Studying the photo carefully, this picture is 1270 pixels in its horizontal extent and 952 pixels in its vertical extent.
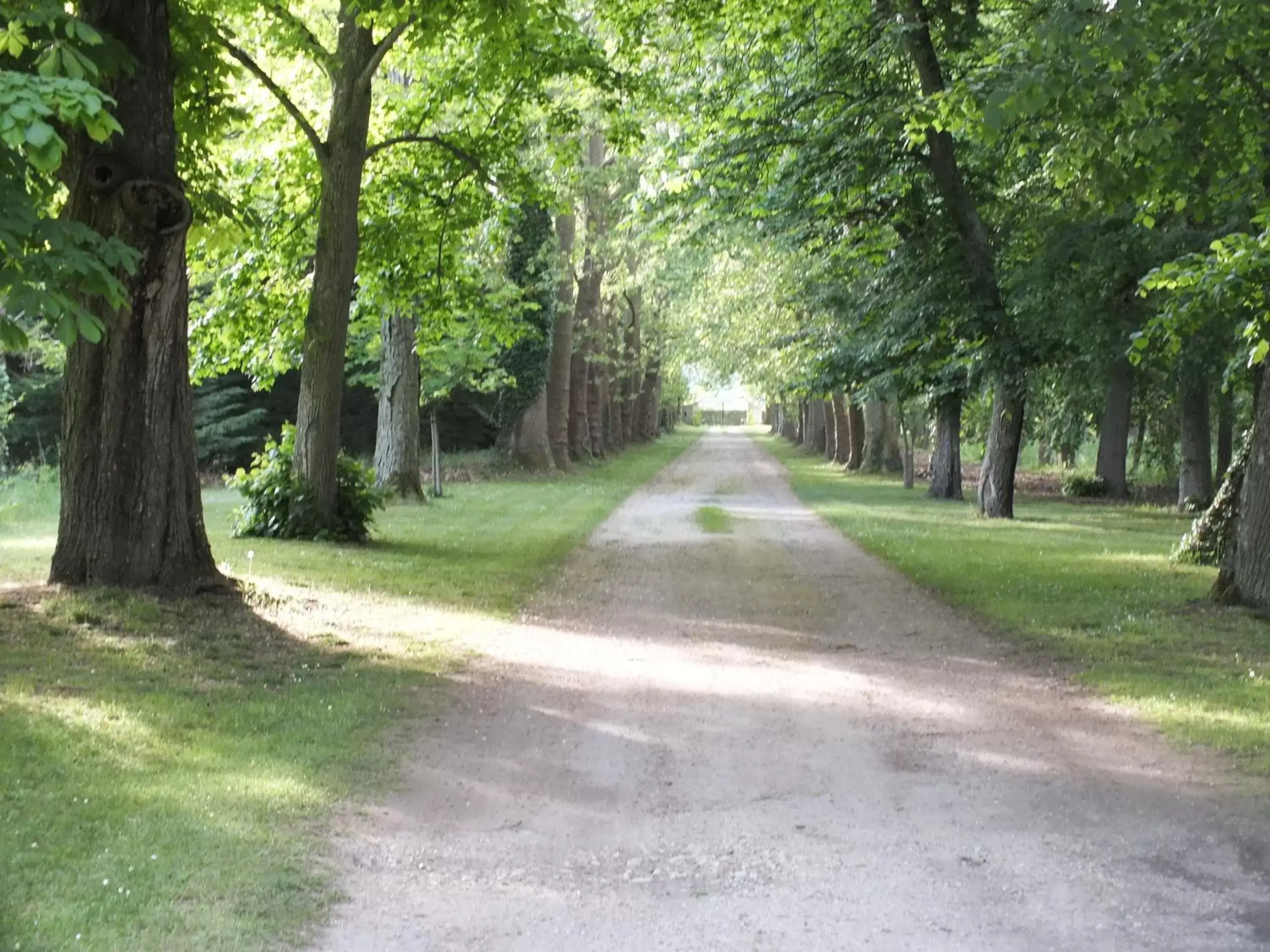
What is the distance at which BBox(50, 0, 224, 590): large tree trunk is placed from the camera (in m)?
10.5

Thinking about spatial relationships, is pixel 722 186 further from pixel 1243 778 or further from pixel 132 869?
pixel 132 869

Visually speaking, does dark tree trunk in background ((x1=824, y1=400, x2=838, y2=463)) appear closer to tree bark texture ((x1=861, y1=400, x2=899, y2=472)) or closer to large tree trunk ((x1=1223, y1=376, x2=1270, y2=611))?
tree bark texture ((x1=861, y1=400, x2=899, y2=472))

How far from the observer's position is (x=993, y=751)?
7.31 meters

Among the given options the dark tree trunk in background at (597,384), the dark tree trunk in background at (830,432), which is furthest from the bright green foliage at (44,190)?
the dark tree trunk in background at (830,432)

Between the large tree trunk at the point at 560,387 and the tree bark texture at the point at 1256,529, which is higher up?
the large tree trunk at the point at 560,387

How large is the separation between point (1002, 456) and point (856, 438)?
63.0 feet

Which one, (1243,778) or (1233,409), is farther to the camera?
(1233,409)

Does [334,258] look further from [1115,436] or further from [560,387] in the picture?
[1115,436]

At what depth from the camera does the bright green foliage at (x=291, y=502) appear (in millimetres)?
16547

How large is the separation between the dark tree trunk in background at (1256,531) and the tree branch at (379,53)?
9.89 metres

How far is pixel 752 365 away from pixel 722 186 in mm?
21997

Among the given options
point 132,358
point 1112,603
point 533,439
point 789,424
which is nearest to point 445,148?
point 132,358

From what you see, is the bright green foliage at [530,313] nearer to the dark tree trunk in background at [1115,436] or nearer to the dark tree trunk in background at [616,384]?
the dark tree trunk in background at [616,384]

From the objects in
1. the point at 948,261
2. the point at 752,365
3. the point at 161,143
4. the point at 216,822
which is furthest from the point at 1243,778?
the point at 752,365
